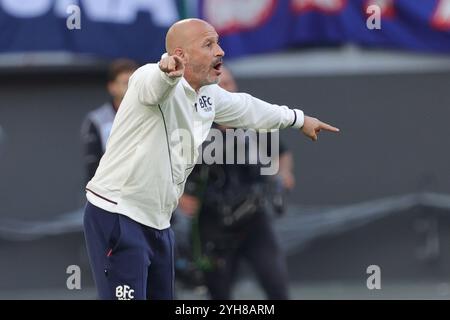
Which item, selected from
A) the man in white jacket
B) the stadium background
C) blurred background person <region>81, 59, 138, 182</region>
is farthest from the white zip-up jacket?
the stadium background

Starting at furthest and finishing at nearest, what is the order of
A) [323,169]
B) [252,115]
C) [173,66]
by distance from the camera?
[323,169], [252,115], [173,66]

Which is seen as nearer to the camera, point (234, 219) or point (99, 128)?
point (99, 128)

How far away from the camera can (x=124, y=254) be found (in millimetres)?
6305

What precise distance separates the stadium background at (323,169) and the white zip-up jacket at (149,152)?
4694 mm

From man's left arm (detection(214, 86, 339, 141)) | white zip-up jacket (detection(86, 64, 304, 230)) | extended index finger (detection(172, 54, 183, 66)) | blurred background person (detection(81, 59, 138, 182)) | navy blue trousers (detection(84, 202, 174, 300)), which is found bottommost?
navy blue trousers (detection(84, 202, 174, 300))

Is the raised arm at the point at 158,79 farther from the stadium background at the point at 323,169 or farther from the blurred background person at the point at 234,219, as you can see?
the stadium background at the point at 323,169

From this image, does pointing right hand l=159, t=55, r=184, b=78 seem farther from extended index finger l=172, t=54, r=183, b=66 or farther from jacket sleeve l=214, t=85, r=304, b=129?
jacket sleeve l=214, t=85, r=304, b=129

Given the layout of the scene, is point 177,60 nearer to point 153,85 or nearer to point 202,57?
point 153,85

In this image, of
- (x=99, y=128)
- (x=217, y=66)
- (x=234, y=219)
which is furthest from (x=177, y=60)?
(x=234, y=219)

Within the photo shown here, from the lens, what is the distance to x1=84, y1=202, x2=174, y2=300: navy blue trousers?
629 centimetres

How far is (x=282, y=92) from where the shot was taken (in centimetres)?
1132

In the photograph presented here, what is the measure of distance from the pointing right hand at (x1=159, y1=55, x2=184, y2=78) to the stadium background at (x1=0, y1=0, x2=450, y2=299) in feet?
17.2

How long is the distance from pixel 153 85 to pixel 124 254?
94 centimetres
